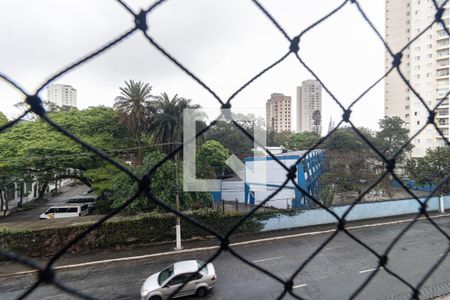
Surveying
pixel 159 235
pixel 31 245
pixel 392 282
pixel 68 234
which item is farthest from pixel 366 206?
pixel 31 245

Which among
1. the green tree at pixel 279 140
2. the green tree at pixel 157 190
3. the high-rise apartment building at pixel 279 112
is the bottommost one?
the green tree at pixel 157 190

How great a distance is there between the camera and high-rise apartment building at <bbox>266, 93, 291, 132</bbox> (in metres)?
19.7

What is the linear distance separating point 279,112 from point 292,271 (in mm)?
19315

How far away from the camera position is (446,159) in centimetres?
994

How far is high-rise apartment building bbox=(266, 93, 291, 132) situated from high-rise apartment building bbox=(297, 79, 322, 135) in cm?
134

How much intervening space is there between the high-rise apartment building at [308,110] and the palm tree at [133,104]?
17045 millimetres

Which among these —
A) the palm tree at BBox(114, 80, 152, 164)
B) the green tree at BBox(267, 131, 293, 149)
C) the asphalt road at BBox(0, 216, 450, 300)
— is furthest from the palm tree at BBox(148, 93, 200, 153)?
the green tree at BBox(267, 131, 293, 149)

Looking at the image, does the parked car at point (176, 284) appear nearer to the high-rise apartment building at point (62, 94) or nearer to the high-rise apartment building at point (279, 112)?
the high-rise apartment building at point (62, 94)

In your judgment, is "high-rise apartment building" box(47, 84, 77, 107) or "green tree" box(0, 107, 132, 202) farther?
"green tree" box(0, 107, 132, 202)

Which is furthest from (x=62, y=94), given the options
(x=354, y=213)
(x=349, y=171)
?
(x=349, y=171)

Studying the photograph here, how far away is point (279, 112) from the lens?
923 inches

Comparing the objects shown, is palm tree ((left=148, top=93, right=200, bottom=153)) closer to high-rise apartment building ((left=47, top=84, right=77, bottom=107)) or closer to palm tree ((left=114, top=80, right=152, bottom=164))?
palm tree ((left=114, top=80, right=152, bottom=164))

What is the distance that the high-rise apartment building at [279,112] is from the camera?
19719 millimetres

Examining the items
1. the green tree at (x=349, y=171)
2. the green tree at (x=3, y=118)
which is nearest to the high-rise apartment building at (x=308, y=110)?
the green tree at (x=349, y=171)
